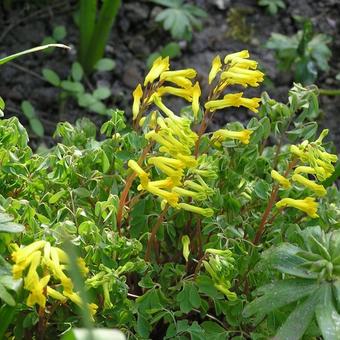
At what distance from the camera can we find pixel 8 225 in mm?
1306

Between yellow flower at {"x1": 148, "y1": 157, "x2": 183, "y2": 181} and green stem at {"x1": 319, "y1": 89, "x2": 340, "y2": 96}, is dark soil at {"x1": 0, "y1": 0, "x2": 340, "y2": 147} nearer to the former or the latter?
green stem at {"x1": 319, "y1": 89, "x2": 340, "y2": 96}

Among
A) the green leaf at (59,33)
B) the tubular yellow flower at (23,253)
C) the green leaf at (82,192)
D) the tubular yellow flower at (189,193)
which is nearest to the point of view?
the tubular yellow flower at (23,253)

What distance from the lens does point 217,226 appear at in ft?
5.10

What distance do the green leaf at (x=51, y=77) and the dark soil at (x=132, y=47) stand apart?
9 cm

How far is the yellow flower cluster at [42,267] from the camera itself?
1211 millimetres

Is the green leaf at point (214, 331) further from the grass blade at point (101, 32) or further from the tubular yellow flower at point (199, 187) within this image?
the grass blade at point (101, 32)

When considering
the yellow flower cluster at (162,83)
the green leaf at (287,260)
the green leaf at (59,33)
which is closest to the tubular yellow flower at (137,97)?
the yellow flower cluster at (162,83)

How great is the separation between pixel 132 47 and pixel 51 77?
39 centimetres

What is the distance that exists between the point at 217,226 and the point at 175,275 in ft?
0.41

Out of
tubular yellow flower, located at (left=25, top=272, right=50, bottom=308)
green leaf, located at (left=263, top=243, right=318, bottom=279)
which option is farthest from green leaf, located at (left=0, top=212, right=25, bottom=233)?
green leaf, located at (left=263, top=243, right=318, bottom=279)

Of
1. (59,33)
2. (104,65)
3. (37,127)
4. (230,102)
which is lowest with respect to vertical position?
(37,127)

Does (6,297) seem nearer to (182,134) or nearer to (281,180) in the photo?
(182,134)

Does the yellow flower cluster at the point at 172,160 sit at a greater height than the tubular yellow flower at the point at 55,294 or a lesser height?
greater

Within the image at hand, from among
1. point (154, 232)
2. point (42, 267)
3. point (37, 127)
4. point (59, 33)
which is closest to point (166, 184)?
point (154, 232)
